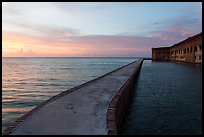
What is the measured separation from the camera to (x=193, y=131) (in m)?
8.28

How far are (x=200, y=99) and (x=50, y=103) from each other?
354 inches

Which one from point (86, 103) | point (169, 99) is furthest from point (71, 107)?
point (169, 99)

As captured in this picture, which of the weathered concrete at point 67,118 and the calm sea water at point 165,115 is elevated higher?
the weathered concrete at point 67,118

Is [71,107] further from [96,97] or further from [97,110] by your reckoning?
[96,97]

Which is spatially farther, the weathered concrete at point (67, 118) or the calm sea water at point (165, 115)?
the calm sea water at point (165, 115)


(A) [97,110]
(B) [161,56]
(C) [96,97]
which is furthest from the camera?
(B) [161,56]

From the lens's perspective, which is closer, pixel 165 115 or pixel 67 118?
pixel 67 118

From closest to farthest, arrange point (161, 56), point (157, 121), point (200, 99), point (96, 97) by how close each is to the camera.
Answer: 1. point (157, 121)
2. point (96, 97)
3. point (200, 99)
4. point (161, 56)

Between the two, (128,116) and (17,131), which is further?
(128,116)

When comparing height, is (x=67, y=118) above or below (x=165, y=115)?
above

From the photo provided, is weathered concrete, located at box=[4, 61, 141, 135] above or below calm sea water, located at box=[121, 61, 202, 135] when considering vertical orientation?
above

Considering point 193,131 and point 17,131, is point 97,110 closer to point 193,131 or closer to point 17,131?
point 17,131

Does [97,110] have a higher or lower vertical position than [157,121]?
higher

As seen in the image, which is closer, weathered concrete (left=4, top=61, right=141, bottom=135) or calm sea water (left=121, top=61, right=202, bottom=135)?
weathered concrete (left=4, top=61, right=141, bottom=135)
